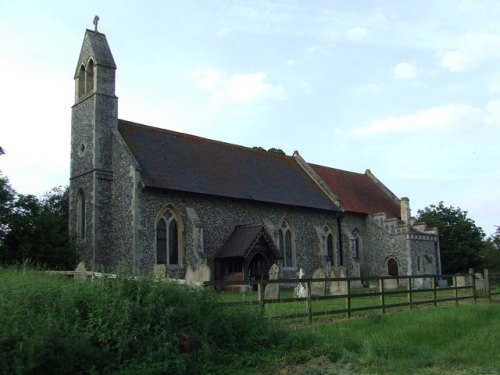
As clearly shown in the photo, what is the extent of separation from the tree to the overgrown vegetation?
32.4m

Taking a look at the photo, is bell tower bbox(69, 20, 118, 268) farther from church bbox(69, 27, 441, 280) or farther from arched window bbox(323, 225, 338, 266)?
arched window bbox(323, 225, 338, 266)

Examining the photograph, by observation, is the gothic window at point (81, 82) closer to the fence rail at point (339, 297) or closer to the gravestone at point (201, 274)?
the fence rail at point (339, 297)

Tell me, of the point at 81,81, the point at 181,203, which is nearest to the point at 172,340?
the point at 181,203

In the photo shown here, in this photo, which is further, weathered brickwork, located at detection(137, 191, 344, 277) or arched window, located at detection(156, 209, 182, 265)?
arched window, located at detection(156, 209, 182, 265)

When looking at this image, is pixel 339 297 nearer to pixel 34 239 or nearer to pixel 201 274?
pixel 201 274

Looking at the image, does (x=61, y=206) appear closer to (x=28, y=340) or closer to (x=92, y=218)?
(x=92, y=218)

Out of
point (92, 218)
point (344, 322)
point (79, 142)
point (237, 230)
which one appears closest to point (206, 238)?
point (237, 230)

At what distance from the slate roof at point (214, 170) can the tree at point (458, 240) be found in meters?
12.7

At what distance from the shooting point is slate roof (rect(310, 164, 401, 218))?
3803 cm

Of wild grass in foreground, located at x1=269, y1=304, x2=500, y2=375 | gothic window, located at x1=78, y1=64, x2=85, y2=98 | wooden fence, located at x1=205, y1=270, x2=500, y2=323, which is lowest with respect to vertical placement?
wild grass in foreground, located at x1=269, y1=304, x2=500, y2=375

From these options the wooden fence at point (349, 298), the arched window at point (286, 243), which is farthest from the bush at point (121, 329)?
the arched window at point (286, 243)

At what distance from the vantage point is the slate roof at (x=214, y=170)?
27531 mm

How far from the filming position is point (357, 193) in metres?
40.6

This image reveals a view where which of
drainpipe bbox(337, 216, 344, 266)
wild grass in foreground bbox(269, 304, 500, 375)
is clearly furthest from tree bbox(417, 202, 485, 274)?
wild grass in foreground bbox(269, 304, 500, 375)
